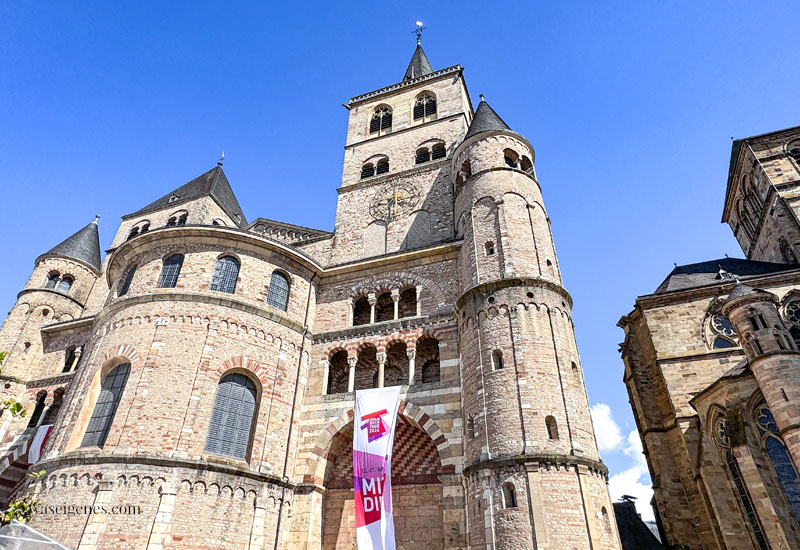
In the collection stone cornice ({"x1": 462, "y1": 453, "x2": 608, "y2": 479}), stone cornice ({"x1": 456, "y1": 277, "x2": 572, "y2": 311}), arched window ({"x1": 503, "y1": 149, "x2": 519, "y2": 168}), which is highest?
arched window ({"x1": 503, "y1": 149, "x2": 519, "y2": 168})

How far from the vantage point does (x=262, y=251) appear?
19.3 m

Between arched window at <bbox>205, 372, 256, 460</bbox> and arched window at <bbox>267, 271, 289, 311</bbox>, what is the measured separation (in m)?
3.24

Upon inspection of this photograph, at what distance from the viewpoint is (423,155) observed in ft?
88.9

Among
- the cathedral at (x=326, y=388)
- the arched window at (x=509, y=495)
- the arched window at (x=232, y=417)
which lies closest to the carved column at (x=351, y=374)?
the cathedral at (x=326, y=388)

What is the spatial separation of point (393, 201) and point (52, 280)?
67.6ft

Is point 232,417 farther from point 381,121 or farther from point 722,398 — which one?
point 381,121

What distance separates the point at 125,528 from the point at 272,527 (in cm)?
396

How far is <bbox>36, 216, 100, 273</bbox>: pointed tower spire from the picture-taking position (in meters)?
29.4

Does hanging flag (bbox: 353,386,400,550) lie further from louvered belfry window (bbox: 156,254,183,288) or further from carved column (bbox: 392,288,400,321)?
louvered belfry window (bbox: 156,254,183,288)

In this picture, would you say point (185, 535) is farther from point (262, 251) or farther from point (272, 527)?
point (262, 251)

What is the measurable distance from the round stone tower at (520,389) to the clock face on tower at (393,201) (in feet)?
14.7

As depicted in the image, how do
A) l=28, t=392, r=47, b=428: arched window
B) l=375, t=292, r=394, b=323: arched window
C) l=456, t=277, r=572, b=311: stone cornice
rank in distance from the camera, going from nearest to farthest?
l=456, t=277, r=572, b=311: stone cornice
l=375, t=292, r=394, b=323: arched window
l=28, t=392, r=47, b=428: arched window
